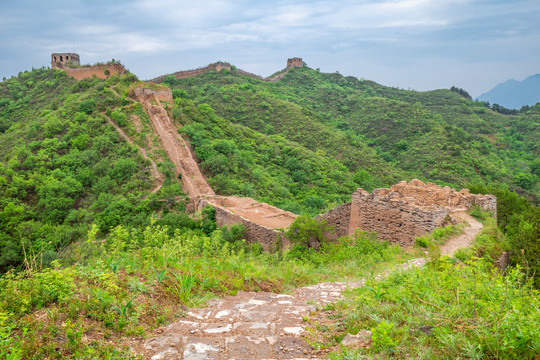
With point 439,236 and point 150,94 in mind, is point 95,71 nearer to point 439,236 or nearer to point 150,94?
point 150,94

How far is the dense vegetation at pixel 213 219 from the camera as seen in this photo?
341 cm

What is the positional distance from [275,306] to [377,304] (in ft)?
4.07

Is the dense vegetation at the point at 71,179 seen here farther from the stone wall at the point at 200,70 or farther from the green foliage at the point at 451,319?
the stone wall at the point at 200,70

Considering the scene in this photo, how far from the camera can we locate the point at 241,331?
382 cm

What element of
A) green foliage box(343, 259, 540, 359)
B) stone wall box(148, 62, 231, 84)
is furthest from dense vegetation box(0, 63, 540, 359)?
stone wall box(148, 62, 231, 84)

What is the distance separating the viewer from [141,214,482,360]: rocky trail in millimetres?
3383

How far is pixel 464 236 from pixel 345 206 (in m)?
4.29

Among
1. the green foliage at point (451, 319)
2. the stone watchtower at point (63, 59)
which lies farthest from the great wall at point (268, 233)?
the stone watchtower at point (63, 59)

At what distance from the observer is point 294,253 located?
36.8ft

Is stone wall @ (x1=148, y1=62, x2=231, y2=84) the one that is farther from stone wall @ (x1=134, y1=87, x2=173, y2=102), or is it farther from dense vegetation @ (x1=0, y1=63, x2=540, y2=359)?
stone wall @ (x1=134, y1=87, x2=173, y2=102)

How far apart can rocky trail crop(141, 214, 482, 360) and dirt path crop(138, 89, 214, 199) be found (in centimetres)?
1380

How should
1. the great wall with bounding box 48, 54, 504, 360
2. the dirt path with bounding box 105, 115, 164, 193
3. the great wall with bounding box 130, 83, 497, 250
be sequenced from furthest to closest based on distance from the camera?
the dirt path with bounding box 105, 115, 164, 193 < the great wall with bounding box 130, 83, 497, 250 < the great wall with bounding box 48, 54, 504, 360

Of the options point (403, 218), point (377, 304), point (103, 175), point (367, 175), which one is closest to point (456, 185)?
point (367, 175)

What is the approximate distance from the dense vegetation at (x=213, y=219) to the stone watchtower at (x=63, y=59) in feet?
6.34
